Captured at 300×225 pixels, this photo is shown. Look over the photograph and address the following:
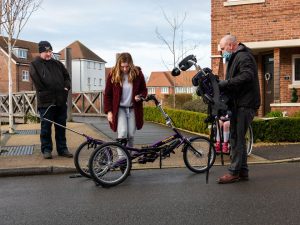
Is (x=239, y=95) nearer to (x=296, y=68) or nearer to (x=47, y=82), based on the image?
(x=47, y=82)

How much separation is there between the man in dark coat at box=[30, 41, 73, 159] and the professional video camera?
2.90 meters

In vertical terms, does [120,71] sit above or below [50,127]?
above

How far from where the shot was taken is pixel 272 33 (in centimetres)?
1596

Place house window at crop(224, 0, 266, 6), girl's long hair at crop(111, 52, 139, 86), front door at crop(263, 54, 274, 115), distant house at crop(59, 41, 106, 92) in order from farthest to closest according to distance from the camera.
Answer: distant house at crop(59, 41, 106, 92)
front door at crop(263, 54, 274, 115)
house window at crop(224, 0, 266, 6)
girl's long hair at crop(111, 52, 139, 86)

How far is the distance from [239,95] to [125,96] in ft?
5.54

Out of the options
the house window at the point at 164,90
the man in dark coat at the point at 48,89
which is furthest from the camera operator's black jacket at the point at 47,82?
the house window at the point at 164,90

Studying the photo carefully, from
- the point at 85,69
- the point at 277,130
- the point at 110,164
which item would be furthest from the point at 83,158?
the point at 85,69

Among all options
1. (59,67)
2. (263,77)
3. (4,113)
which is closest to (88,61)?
(4,113)

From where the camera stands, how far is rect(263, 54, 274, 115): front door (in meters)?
17.0

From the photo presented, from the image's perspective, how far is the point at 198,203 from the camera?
5.71 m

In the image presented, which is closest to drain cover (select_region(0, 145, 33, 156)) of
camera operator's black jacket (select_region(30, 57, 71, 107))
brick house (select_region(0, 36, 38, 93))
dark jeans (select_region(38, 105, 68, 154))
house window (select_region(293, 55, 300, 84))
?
dark jeans (select_region(38, 105, 68, 154))

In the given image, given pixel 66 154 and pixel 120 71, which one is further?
pixel 66 154

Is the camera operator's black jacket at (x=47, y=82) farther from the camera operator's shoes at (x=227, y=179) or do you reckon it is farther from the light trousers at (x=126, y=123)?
the camera operator's shoes at (x=227, y=179)

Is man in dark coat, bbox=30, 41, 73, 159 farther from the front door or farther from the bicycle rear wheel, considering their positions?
the front door
